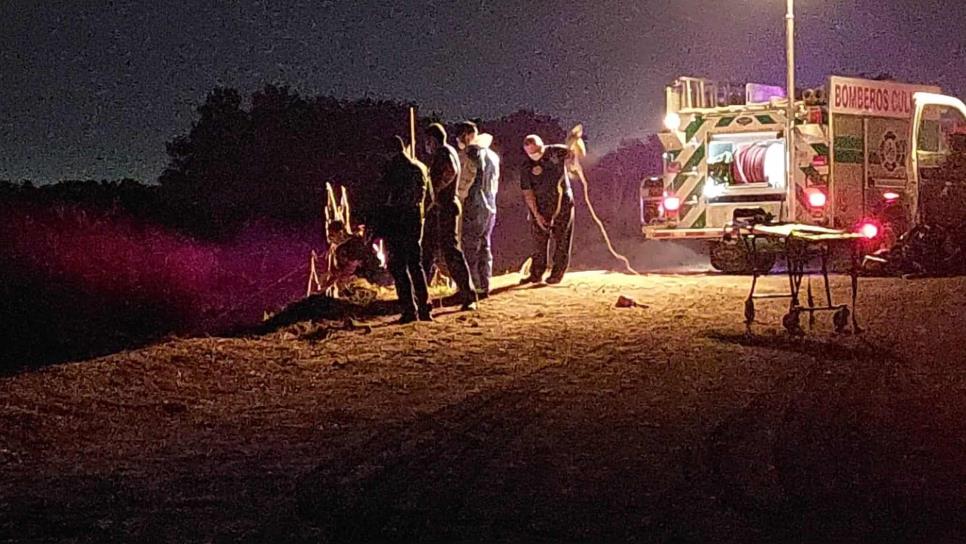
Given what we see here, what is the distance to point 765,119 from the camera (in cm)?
1923

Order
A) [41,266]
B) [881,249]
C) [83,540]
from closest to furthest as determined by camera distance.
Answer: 1. [83,540]
2. [41,266]
3. [881,249]

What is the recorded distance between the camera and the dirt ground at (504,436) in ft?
18.5

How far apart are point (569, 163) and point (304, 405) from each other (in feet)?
24.7

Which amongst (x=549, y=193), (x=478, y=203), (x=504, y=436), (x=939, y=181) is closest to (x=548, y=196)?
(x=549, y=193)

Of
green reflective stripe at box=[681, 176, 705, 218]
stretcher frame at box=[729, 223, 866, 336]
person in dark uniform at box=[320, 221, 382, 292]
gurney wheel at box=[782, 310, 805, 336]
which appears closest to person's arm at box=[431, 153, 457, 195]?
person in dark uniform at box=[320, 221, 382, 292]

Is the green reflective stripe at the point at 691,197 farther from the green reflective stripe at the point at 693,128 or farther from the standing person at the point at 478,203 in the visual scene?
the standing person at the point at 478,203

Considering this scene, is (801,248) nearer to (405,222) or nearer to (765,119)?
(405,222)

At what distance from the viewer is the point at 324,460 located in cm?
691

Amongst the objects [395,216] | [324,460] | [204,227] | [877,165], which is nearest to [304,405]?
[324,460]

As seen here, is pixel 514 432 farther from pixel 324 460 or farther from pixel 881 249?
pixel 881 249

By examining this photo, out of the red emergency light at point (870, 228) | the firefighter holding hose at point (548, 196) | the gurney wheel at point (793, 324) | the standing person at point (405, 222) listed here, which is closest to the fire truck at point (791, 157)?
the red emergency light at point (870, 228)

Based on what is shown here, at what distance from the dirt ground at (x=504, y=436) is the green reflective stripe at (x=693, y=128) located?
25.5 ft

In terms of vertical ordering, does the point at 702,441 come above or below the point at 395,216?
below

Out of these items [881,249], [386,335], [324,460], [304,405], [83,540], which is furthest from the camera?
[881,249]
